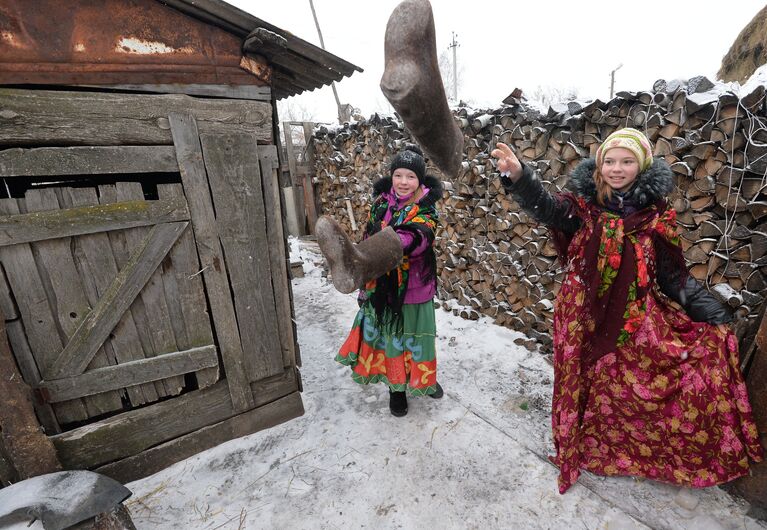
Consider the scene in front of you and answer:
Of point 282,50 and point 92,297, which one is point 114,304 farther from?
point 282,50

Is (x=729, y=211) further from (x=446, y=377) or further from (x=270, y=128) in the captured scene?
(x=270, y=128)

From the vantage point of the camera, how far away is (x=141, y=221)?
1.97 meters

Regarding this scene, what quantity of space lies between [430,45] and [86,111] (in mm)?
1782

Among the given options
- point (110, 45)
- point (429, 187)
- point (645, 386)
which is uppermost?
point (110, 45)

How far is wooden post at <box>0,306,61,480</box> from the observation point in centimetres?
177

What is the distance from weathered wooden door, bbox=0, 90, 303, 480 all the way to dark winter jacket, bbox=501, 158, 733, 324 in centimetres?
162

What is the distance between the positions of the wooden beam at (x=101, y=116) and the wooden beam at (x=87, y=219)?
13.5 inches

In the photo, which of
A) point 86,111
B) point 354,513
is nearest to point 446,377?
point 354,513

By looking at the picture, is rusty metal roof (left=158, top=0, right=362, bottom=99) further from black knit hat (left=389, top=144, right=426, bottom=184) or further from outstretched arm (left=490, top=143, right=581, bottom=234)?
outstretched arm (left=490, top=143, right=581, bottom=234)

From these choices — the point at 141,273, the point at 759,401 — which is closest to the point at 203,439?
the point at 141,273

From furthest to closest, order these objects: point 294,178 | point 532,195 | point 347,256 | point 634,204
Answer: point 294,178
point 532,195
point 634,204
point 347,256

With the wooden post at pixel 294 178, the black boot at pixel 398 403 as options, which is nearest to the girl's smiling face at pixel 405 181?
the black boot at pixel 398 403

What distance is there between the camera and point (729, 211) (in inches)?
86.3

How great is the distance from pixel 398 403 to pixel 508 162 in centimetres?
191
